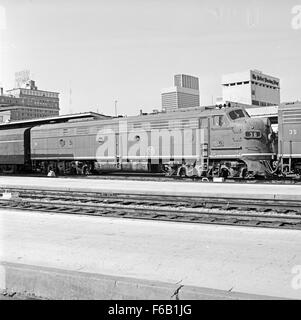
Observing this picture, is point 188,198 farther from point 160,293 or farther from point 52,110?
point 52,110

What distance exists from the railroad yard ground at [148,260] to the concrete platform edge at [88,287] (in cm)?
1

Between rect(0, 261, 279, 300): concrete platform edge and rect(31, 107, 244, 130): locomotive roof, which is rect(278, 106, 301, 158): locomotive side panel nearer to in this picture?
rect(31, 107, 244, 130): locomotive roof

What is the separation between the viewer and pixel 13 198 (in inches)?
621

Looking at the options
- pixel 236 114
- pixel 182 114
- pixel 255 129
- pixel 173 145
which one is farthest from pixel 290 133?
pixel 173 145

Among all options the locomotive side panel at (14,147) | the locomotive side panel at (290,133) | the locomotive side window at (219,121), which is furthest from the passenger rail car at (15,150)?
the locomotive side panel at (290,133)

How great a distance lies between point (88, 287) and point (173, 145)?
52.6 ft

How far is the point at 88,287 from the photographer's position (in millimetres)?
4902

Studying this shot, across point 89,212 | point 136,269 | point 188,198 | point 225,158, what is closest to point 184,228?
point 136,269

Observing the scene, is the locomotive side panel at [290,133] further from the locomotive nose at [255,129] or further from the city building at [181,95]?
the city building at [181,95]

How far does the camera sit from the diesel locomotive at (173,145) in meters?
18.8

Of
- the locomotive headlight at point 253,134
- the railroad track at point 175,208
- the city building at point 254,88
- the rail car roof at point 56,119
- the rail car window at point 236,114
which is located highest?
the city building at point 254,88

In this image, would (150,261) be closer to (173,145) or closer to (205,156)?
(205,156)

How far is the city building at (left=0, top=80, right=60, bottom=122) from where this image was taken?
50344mm

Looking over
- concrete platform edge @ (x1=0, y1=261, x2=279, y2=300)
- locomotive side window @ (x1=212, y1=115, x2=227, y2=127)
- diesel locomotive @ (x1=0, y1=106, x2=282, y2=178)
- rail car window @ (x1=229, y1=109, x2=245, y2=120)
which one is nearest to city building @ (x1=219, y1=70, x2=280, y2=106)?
diesel locomotive @ (x1=0, y1=106, x2=282, y2=178)
